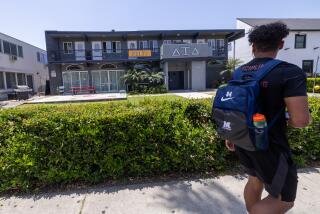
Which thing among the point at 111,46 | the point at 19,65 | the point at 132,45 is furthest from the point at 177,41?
the point at 19,65

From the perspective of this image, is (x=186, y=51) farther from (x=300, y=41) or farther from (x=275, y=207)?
(x=275, y=207)

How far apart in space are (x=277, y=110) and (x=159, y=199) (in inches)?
71.6

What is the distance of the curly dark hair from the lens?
1449 mm

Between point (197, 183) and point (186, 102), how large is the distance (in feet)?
4.26

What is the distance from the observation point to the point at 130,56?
869 inches

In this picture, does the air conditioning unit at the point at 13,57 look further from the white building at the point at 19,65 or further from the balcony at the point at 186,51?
the balcony at the point at 186,51

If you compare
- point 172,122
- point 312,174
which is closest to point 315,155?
point 312,174

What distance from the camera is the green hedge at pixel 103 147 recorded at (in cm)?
286

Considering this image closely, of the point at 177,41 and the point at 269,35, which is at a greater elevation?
the point at 177,41

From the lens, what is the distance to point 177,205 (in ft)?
8.12

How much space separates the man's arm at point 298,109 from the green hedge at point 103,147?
6.06ft

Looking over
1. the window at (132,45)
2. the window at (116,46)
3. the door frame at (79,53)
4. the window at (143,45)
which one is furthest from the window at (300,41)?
the door frame at (79,53)

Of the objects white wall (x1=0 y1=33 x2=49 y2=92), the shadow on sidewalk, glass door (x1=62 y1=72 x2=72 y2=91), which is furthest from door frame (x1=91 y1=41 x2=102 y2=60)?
the shadow on sidewalk

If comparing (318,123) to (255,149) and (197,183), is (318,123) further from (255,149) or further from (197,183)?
(255,149)
